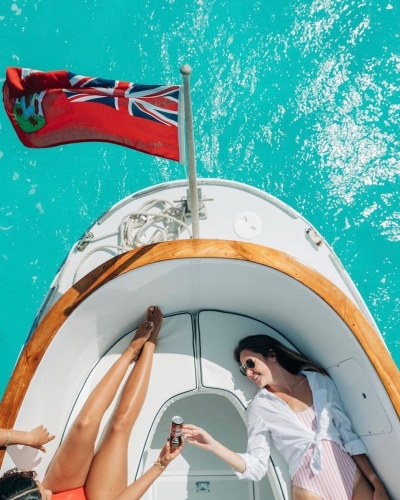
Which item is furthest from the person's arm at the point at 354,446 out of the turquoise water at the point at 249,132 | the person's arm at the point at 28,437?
the person's arm at the point at 28,437

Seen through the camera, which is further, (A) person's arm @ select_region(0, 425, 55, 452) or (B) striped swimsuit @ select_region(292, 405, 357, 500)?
(B) striped swimsuit @ select_region(292, 405, 357, 500)

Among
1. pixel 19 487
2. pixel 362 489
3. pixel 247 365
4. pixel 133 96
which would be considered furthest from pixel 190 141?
pixel 362 489

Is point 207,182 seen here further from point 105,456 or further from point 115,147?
point 105,456

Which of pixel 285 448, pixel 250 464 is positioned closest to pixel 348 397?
pixel 285 448

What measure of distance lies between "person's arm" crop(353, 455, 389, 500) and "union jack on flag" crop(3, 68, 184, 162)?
1.58 meters

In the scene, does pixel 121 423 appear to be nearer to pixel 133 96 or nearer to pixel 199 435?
pixel 199 435

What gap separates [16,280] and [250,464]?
6.87 ft

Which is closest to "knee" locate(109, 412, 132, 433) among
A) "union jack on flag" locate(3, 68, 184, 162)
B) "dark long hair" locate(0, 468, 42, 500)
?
"dark long hair" locate(0, 468, 42, 500)

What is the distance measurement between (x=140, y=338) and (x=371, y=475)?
4.06 feet

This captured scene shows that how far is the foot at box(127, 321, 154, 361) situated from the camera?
251cm

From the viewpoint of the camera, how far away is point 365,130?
3.48 metres

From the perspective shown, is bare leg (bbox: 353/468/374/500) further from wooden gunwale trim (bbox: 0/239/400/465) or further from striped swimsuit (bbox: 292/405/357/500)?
wooden gunwale trim (bbox: 0/239/400/465)

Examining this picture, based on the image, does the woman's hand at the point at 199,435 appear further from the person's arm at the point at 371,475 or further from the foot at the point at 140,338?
the person's arm at the point at 371,475

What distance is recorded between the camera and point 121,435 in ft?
7.59
